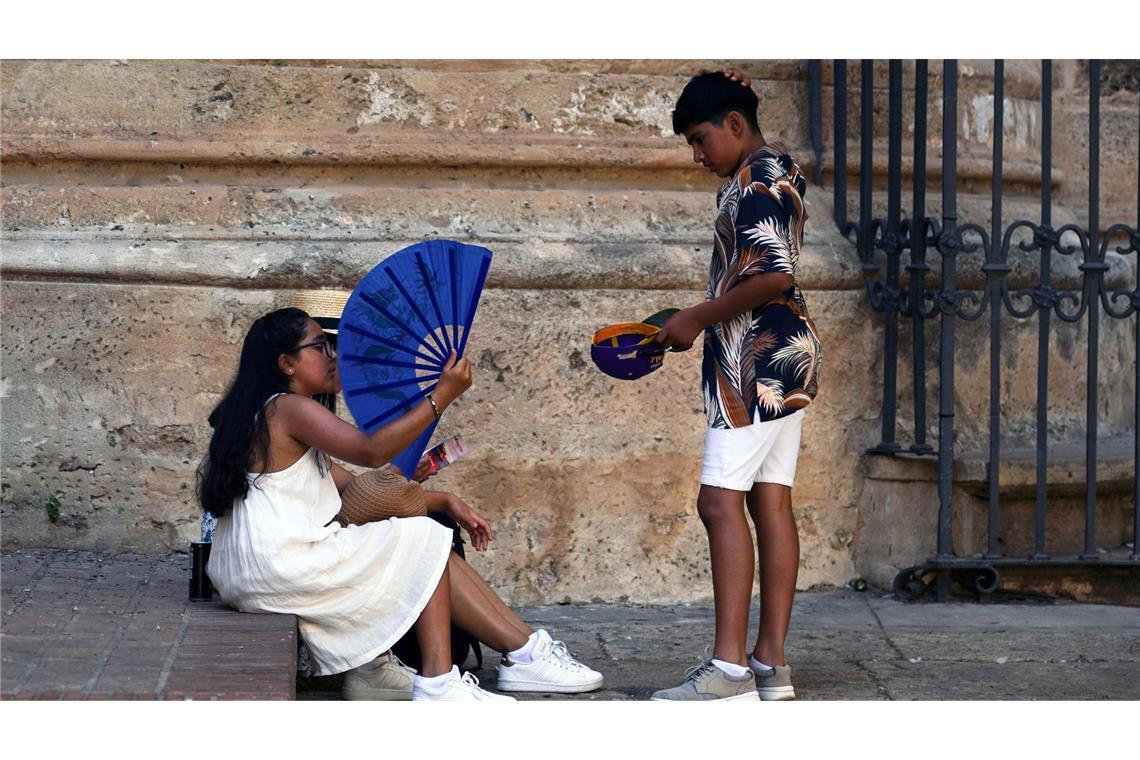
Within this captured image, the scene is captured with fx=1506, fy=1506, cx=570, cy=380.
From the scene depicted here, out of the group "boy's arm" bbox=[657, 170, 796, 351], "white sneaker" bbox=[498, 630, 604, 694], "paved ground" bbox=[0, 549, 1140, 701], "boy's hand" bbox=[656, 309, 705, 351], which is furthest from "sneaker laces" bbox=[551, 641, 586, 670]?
"boy's arm" bbox=[657, 170, 796, 351]

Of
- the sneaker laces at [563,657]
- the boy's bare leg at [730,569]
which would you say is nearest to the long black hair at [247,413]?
the sneaker laces at [563,657]

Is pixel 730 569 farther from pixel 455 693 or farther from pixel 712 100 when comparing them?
pixel 712 100

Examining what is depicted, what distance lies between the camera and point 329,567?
3.86 metres

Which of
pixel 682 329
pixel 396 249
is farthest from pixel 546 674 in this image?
pixel 396 249

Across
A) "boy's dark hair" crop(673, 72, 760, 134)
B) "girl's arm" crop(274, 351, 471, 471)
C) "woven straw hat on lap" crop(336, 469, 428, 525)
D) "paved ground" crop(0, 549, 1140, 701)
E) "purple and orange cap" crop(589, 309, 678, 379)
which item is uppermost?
"boy's dark hair" crop(673, 72, 760, 134)

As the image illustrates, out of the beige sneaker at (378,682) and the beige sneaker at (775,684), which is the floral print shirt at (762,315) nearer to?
the beige sneaker at (775,684)

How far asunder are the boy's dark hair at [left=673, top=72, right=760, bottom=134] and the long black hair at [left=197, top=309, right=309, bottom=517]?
1.15m

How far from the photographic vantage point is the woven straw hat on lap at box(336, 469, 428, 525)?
161 inches

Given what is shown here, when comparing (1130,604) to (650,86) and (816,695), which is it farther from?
(650,86)

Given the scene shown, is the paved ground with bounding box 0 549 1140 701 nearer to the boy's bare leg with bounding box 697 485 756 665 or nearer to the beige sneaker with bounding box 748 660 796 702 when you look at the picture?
the beige sneaker with bounding box 748 660 796 702

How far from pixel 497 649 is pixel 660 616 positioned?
3.63 feet

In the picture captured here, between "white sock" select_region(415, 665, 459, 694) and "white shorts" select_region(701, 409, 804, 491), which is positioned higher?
"white shorts" select_region(701, 409, 804, 491)

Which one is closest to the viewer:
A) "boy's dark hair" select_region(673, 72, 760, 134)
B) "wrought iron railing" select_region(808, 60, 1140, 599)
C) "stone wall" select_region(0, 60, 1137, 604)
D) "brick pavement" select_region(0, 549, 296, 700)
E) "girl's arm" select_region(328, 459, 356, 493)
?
"brick pavement" select_region(0, 549, 296, 700)

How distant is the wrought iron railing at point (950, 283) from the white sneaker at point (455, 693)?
2068 millimetres
